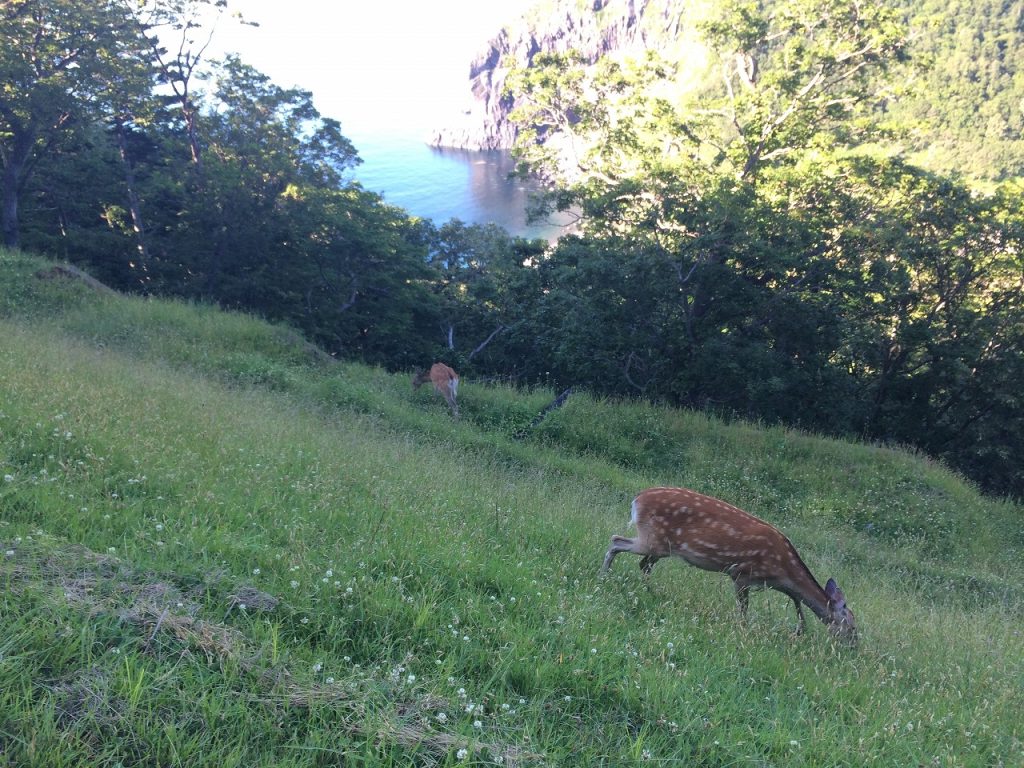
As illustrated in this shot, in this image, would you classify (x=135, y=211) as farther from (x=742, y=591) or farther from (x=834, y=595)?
(x=834, y=595)

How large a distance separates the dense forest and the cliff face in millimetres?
119679

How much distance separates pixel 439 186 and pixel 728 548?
3412 inches

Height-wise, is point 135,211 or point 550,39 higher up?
point 550,39

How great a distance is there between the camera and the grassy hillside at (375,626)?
2.86m

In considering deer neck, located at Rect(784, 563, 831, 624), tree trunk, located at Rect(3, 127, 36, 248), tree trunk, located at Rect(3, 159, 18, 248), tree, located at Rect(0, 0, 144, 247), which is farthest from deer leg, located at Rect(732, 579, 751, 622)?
tree trunk, located at Rect(3, 159, 18, 248)

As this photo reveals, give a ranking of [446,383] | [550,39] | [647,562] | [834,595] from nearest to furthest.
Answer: [834,595]
[647,562]
[446,383]
[550,39]

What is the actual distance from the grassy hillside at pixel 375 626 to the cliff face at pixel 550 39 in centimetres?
14147

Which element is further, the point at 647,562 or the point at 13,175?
the point at 13,175

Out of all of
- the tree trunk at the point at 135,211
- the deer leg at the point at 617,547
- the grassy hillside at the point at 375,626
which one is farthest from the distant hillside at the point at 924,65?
the deer leg at the point at 617,547

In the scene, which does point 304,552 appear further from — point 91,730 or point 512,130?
point 512,130

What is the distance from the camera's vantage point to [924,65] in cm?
2205

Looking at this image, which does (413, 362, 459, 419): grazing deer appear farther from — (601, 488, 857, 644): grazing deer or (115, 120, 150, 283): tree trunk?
(115, 120, 150, 283): tree trunk

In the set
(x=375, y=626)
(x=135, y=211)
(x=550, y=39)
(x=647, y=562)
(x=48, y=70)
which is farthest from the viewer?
(x=550, y=39)

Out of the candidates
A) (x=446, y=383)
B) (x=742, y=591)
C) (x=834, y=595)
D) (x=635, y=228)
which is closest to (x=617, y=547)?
(x=742, y=591)
